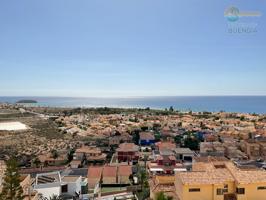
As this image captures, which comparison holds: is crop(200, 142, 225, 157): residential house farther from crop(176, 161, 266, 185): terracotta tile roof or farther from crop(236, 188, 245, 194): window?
crop(236, 188, 245, 194): window

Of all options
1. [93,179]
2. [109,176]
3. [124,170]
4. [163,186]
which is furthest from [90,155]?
[163,186]

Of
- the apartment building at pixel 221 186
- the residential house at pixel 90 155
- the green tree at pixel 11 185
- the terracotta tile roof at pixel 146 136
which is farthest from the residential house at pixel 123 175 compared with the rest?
the terracotta tile roof at pixel 146 136

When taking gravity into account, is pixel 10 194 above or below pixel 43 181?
above

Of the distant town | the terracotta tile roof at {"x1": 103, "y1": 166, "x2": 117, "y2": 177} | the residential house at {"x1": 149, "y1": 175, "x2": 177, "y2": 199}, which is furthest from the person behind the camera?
the terracotta tile roof at {"x1": 103, "y1": 166, "x2": 117, "y2": 177}

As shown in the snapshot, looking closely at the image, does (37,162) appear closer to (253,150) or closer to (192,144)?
(192,144)

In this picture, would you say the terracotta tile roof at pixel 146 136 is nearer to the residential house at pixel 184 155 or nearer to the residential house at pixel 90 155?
the residential house at pixel 90 155

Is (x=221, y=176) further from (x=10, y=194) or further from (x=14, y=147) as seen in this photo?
(x=14, y=147)

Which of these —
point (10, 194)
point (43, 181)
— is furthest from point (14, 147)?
point (10, 194)

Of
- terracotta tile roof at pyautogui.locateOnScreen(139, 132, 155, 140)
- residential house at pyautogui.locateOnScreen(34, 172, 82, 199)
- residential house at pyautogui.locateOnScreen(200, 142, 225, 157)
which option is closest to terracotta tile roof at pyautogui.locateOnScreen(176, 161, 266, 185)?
residential house at pyautogui.locateOnScreen(34, 172, 82, 199)
